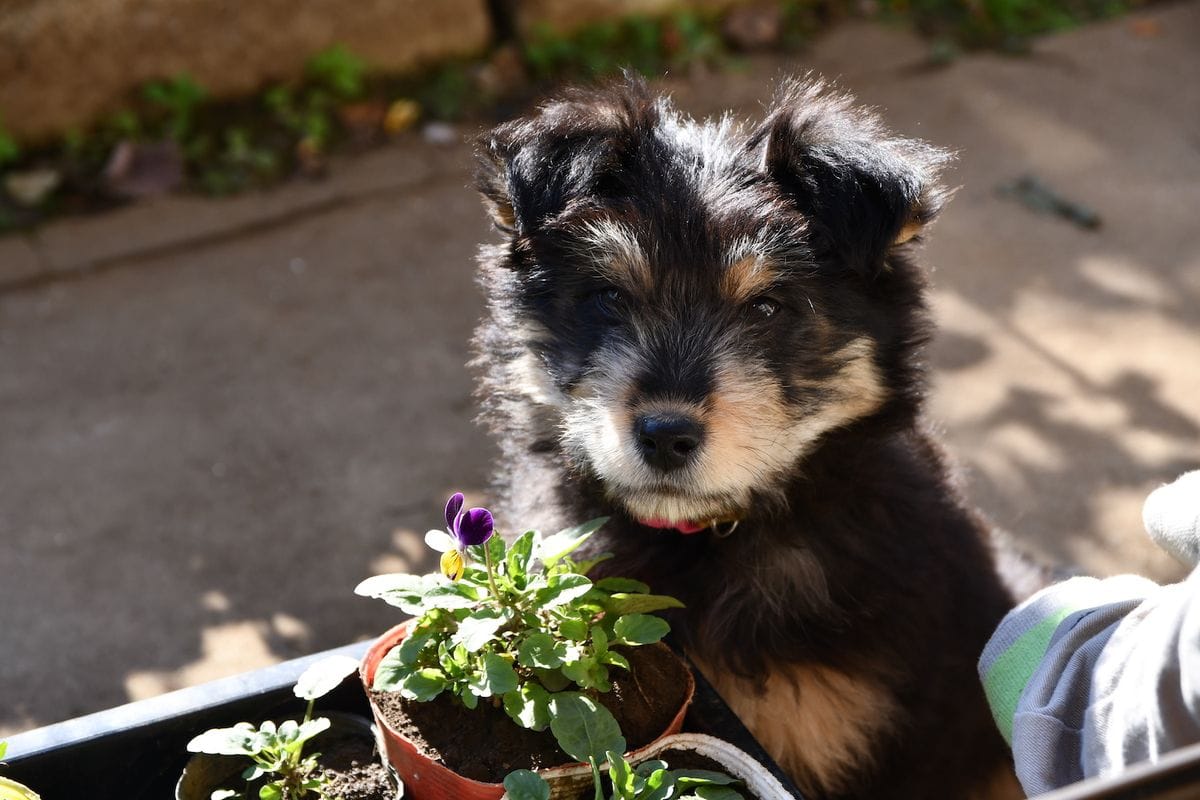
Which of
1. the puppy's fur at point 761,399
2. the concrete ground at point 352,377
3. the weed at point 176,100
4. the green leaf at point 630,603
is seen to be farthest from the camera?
the weed at point 176,100

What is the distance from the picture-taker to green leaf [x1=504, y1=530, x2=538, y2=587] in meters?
2.31

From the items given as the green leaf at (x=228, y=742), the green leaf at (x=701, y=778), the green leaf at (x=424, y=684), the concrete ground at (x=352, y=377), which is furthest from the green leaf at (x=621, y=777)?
the concrete ground at (x=352, y=377)

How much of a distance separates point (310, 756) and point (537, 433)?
3.07 feet

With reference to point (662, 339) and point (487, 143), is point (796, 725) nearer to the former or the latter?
point (662, 339)

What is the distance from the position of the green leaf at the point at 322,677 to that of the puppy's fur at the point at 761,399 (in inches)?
26.9

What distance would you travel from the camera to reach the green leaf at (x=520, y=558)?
2311mm

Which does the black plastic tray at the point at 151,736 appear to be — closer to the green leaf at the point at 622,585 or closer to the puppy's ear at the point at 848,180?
the green leaf at the point at 622,585

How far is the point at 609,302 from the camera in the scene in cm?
278

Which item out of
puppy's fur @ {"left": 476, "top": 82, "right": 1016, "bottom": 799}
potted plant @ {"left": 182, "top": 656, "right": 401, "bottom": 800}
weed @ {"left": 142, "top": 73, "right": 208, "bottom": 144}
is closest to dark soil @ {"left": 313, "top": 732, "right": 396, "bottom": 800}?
potted plant @ {"left": 182, "top": 656, "right": 401, "bottom": 800}

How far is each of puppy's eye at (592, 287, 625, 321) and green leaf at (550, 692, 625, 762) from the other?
35.3 inches

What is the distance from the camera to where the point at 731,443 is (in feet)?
8.44

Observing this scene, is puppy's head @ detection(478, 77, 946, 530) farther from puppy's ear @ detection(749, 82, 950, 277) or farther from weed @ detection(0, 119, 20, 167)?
weed @ detection(0, 119, 20, 167)

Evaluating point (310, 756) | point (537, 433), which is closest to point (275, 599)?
point (537, 433)

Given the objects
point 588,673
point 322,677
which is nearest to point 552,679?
point 588,673
